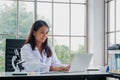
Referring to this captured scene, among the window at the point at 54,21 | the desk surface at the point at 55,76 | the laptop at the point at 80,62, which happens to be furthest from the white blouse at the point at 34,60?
the window at the point at 54,21

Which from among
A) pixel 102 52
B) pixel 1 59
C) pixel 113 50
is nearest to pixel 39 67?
pixel 113 50

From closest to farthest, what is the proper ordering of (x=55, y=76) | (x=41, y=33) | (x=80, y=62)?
(x=55, y=76) → (x=80, y=62) → (x=41, y=33)

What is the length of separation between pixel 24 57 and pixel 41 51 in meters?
0.28

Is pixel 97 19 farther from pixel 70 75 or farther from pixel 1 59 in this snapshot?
pixel 70 75

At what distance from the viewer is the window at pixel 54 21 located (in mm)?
5348

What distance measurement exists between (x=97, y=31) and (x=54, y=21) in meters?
1.03

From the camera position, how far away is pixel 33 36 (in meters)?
2.86

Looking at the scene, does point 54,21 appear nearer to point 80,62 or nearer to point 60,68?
point 60,68

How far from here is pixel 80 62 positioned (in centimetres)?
246

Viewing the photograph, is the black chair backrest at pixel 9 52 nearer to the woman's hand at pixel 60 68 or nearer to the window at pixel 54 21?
the woman's hand at pixel 60 68

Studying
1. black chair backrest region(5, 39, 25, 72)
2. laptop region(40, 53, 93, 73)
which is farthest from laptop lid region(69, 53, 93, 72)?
black chair backrest region(5, 39, 25, 72)

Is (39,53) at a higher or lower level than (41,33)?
lower

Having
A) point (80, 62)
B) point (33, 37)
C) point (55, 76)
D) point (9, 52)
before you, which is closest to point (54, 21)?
point (9, 52)

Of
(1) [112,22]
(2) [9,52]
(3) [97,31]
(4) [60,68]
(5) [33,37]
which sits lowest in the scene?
(4) [60,68]
